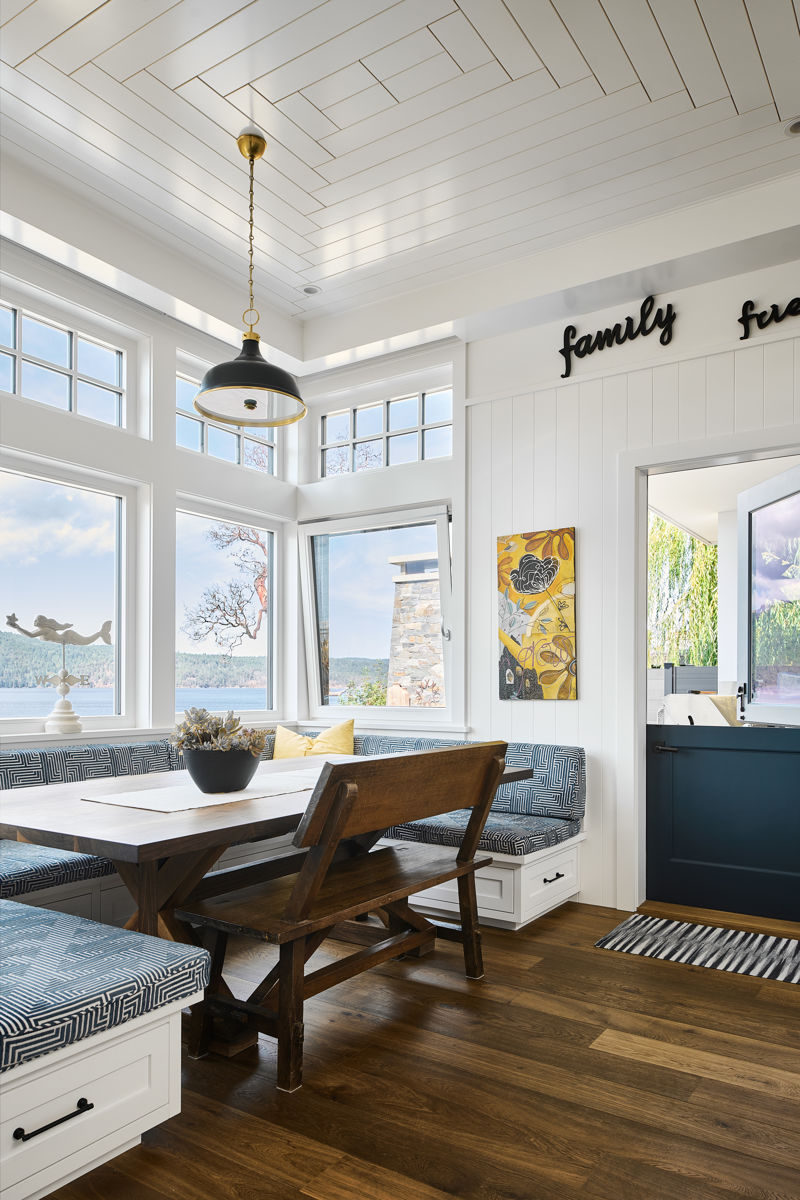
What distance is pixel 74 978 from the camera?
171 cm

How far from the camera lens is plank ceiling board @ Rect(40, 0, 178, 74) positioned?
256 centimetres

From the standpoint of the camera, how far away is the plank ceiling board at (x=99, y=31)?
2.56 metres

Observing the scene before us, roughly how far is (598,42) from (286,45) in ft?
3.38

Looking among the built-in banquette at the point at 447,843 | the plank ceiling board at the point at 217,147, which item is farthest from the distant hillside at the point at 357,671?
the plank ceiling board at the point at 217,147

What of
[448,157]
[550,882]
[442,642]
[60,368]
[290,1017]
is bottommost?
[550,882]

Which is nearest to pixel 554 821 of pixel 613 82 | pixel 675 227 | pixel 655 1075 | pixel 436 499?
pixel 655 1075

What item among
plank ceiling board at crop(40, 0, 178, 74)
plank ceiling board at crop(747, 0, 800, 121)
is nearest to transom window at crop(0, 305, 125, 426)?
plank ceiling board at crop(40, 0, 178, 74)

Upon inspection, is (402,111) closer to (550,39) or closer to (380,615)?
(550,39)

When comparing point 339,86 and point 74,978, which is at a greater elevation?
point 339,86

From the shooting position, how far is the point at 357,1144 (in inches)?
75.1

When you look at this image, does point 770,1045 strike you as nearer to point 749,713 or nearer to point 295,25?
point 749,713

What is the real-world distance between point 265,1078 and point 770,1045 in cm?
149

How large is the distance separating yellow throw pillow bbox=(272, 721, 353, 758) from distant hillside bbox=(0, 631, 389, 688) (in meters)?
0.58

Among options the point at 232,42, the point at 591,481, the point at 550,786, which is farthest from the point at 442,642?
the point at 232,42
